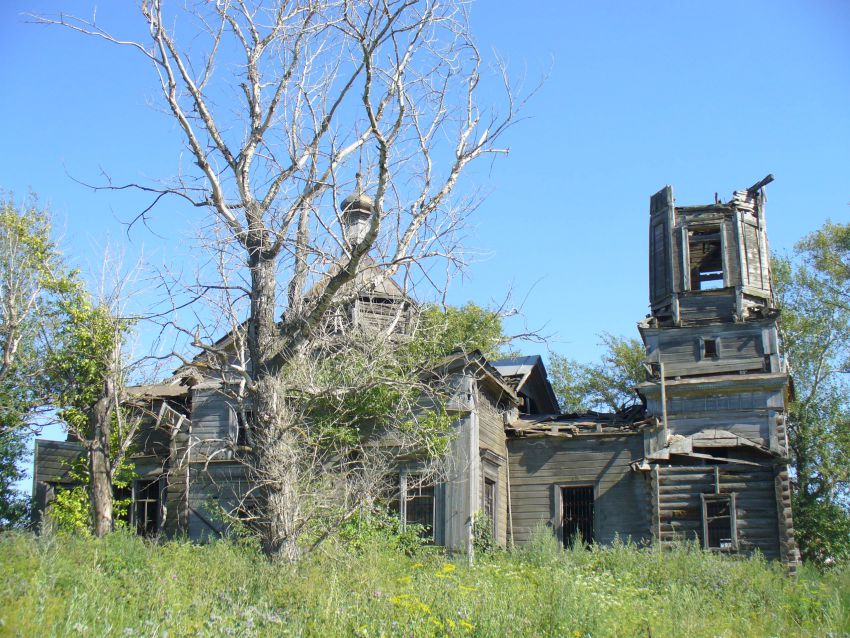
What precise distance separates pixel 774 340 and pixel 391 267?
13.0m

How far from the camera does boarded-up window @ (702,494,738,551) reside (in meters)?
19.2

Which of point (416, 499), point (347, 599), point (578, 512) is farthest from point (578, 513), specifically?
point (347, 599)

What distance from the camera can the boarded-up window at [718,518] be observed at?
19.2 meters

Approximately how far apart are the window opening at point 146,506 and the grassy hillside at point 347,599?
34.2 feet

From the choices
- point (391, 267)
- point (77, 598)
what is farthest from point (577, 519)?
point (77, 598)

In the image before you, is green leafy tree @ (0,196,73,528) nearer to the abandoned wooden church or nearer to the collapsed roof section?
the abandoned wooden church

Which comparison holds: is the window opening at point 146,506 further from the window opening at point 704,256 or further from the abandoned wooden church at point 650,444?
the window opening at point 704,256

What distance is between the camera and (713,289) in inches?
879

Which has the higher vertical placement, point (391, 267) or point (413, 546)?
point (391, 267)

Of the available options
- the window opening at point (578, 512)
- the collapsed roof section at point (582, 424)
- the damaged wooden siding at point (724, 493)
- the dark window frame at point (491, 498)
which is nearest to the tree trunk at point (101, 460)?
the dark window frame at point (491, 498)

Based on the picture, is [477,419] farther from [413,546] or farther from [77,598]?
[77,598]

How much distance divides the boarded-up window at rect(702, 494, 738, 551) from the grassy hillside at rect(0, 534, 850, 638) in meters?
6.01

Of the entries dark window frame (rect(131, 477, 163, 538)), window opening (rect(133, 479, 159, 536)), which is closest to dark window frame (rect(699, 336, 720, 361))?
dark window frame (rect(131, 477, 163, 538))

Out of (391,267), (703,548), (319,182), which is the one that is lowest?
(703,548)
